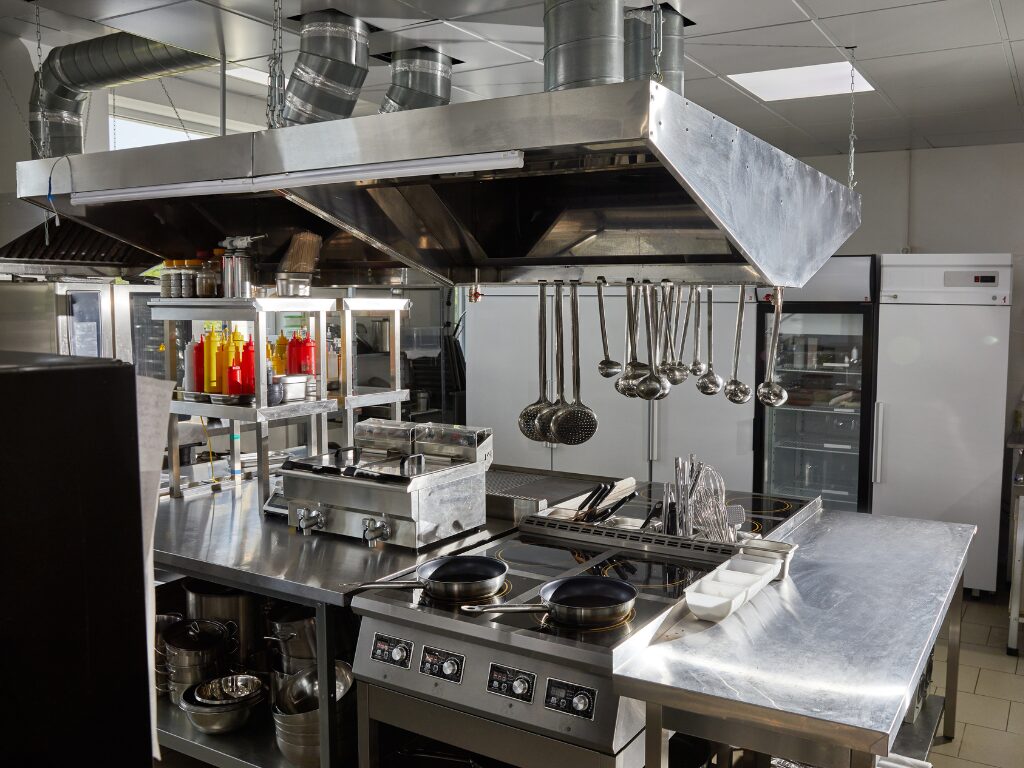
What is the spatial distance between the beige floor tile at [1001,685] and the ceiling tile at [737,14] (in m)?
2.89

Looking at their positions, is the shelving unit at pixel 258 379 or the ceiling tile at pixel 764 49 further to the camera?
the ceiling tile at pixel 764 49

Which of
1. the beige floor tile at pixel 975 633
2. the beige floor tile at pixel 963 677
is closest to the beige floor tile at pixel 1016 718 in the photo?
the beige floor tile at pixel 963 677

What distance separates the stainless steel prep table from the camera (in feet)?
5.24

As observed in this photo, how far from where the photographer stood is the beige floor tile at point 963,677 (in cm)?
371

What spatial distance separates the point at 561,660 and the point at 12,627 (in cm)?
138

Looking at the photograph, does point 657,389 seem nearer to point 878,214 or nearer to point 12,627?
point 12,627

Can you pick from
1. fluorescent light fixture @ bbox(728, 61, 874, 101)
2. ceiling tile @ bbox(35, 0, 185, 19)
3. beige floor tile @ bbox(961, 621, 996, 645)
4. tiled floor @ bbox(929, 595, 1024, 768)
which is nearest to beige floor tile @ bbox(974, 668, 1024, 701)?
tiled floor @ bbox(929, 595, 1024, 768)

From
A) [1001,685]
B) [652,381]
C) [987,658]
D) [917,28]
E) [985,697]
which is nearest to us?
[652,381]

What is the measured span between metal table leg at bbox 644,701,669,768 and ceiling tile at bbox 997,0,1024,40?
8.42 ft

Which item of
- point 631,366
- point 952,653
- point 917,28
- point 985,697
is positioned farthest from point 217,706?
point 917,28

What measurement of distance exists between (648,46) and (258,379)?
68.9 inches

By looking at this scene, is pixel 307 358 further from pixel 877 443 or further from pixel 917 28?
pixel 877 443

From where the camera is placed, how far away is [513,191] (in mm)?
2736

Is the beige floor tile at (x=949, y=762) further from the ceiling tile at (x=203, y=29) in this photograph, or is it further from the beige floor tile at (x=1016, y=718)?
the ceiling tile at (x=203, y=29)
